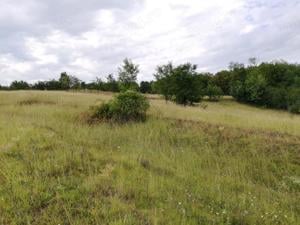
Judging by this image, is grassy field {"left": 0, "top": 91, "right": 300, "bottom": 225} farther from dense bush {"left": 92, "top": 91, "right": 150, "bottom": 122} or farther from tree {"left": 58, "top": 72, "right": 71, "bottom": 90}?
tree {"left": 58, "top": 72, "right": 71, "bottom": 90}

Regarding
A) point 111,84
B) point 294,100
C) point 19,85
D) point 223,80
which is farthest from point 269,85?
point 19,85

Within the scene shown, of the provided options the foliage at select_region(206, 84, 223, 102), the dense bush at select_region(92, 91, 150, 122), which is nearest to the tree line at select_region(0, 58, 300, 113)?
the foliage at select_region(206, 84, 223, 102)

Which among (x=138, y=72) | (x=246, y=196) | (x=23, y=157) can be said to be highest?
(x=138, y=72)

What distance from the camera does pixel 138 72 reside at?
39.6 m

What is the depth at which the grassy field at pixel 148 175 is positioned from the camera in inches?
179

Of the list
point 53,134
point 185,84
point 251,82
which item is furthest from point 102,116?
point 251,82

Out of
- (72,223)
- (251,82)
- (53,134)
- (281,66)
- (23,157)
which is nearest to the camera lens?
(72,223)

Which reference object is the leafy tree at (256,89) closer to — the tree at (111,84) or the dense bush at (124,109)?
the tree at (111,84)

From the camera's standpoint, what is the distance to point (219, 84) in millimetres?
74625

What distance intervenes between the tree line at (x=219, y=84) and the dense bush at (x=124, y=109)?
19925 mm

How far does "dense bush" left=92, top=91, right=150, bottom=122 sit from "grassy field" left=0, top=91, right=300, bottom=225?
196cm

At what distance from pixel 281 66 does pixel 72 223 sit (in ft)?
241

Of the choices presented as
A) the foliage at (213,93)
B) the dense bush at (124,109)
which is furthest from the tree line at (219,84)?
the dense bush at (124,109)

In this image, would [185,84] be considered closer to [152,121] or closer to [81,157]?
[152,121]
